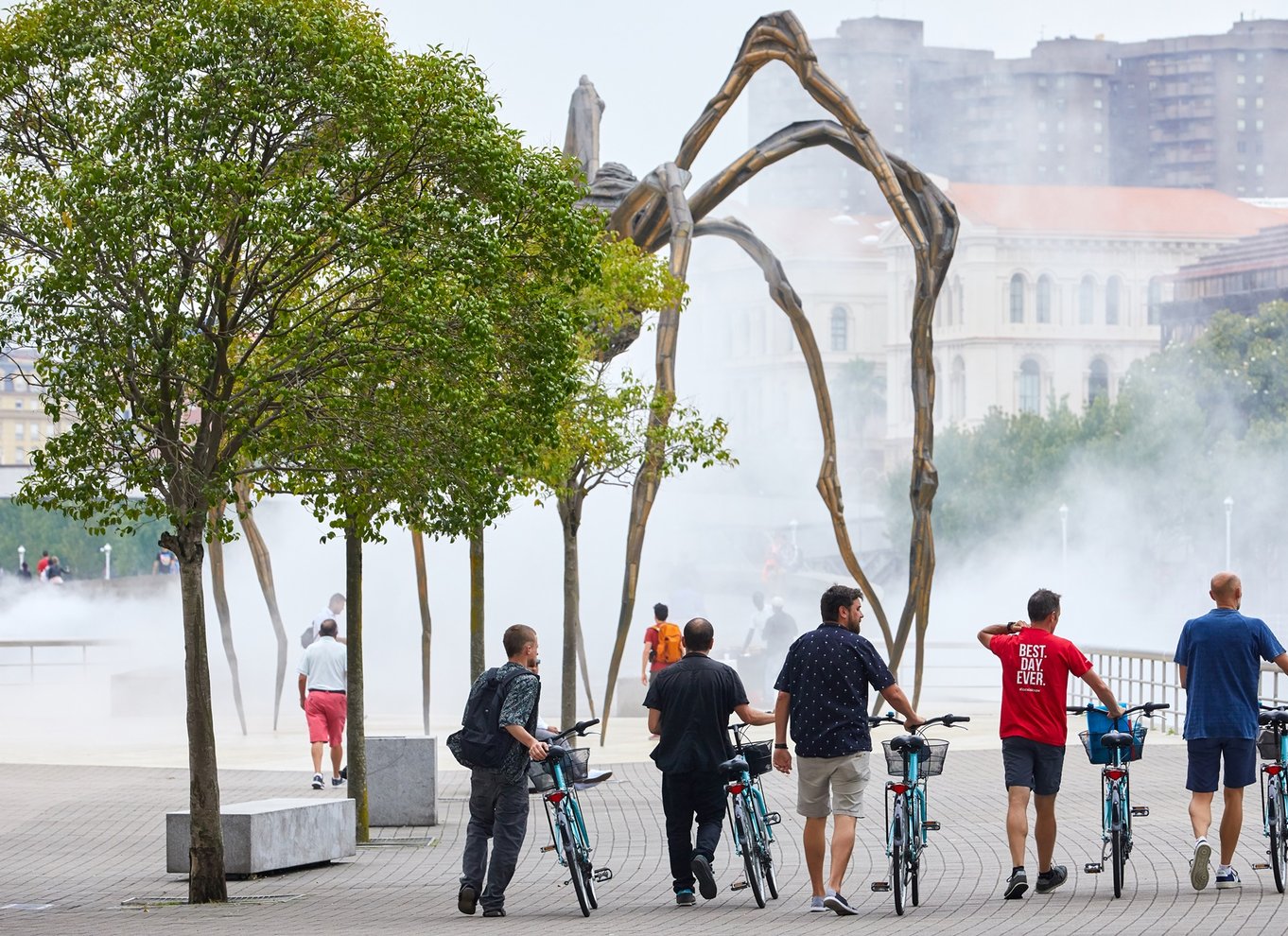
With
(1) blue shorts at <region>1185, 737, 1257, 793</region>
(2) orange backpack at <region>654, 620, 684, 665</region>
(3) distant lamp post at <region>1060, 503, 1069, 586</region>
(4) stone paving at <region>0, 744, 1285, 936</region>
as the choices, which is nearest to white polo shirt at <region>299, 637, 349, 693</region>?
(4) stone paving at <region>0, 744, 1285, 936</region>

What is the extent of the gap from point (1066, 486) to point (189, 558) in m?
70.4

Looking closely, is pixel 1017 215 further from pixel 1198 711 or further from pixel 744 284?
pixel 1198 711

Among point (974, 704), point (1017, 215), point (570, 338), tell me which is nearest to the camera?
point (570, 338)

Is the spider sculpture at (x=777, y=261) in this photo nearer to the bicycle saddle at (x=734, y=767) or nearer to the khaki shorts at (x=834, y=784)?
the bicycle saddle at (x=734, y=767)

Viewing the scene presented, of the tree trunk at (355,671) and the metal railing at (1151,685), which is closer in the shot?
the tree trunk at (355,671)

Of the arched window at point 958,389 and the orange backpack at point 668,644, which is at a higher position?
the arched window at point 958,389

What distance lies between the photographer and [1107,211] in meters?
113

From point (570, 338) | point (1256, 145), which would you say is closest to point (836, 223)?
Answer: point (1256, 145)

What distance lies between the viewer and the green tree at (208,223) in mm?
9875

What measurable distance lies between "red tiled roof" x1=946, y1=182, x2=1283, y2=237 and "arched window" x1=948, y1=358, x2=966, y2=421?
7.72 metres

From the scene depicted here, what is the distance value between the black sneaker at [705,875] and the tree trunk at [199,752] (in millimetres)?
2591

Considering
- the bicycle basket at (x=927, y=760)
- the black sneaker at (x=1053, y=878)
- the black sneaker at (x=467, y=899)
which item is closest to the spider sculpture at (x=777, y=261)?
the black sneaker at (x=467, y=899)

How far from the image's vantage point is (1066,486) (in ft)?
257

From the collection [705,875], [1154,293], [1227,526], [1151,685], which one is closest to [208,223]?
[705,875]
